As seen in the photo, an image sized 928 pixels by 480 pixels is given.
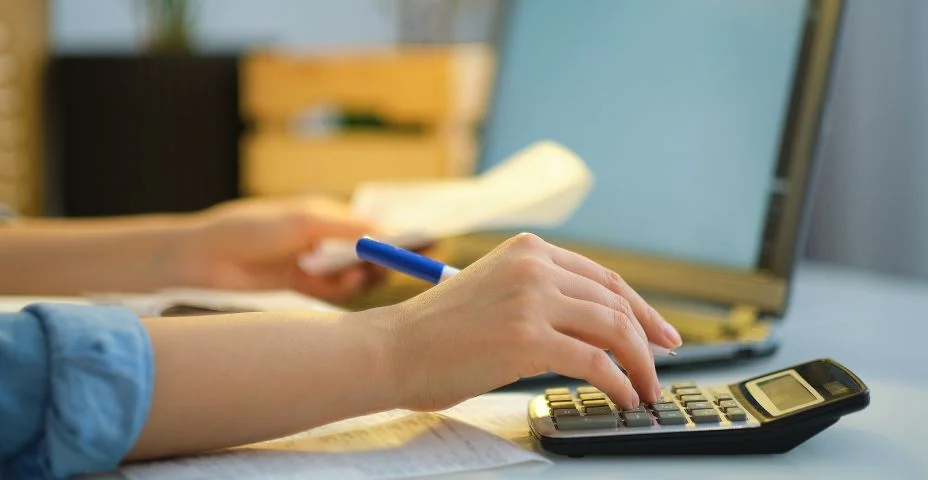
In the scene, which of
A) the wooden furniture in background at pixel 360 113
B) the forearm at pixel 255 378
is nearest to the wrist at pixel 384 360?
the forearm at pixel 255 378

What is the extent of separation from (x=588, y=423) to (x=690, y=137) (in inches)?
15.9

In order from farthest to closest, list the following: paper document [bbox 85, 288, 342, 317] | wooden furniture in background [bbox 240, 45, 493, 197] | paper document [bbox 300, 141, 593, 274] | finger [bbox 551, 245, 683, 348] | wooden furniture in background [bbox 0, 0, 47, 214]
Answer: wooden furniture in background [bbox 0, 0, 47, 214]
wooden furniture in background [bbox 240, 45, 493, 197]
paper document [bbox 300, 141, 593, 274]
paper document [bbox 85, 288, 342, 317]
finger [bbox 551, 245, 683, 348]

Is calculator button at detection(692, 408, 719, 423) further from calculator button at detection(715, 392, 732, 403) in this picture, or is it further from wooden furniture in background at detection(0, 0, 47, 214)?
wooden furniture in background at detection(0, 0, 47, 214)

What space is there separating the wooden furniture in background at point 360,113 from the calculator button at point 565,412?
1.36 m

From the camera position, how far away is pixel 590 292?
18.1 inches

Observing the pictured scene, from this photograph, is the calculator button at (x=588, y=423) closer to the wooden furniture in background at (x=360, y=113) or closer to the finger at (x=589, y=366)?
the finger at (x=589, y=366)

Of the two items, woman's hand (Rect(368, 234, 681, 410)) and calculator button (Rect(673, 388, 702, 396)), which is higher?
woman's hand (Rect(368, 234, 681, 410))

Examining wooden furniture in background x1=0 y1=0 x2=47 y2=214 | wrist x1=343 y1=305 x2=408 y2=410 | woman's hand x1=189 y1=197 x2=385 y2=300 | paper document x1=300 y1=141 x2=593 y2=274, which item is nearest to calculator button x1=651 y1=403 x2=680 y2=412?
wrist x1=343 y1=305 x2=408 y2=410

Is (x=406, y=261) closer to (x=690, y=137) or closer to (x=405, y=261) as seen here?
(x=405, y=261)

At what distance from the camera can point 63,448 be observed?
0.38m

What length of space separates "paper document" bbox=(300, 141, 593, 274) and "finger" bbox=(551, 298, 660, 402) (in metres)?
0.34

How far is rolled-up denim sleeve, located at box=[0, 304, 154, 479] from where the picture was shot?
38cm

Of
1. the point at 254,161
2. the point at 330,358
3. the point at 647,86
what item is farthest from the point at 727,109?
the point at 254,161

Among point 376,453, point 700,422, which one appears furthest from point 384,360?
point 700,422
